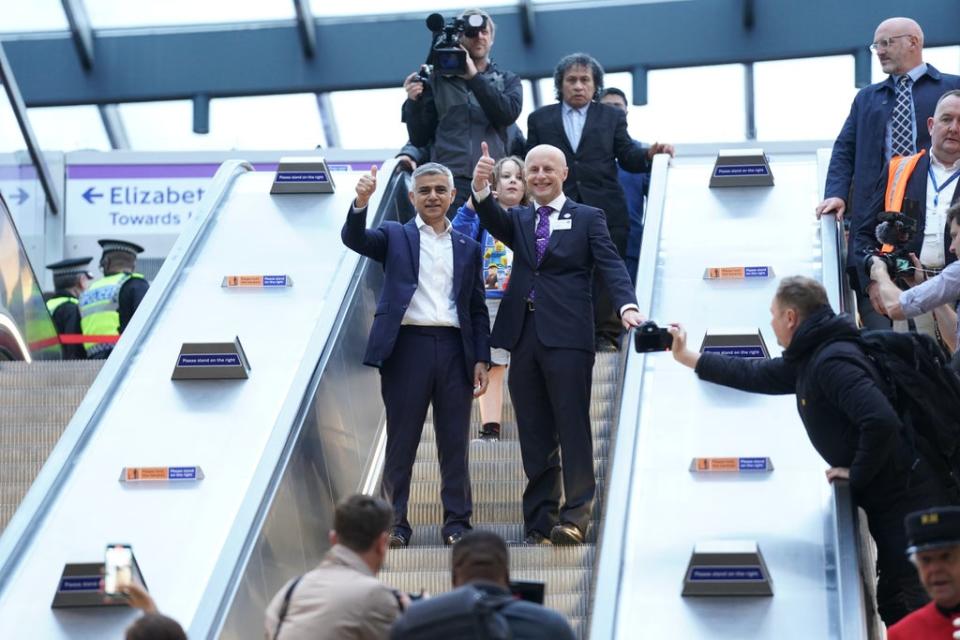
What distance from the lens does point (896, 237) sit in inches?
332

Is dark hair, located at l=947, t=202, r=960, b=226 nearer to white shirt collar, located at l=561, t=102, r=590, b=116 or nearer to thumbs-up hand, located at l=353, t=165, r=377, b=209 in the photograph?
thumbs-up hand, located at l=353, t=165, r=377, b=209

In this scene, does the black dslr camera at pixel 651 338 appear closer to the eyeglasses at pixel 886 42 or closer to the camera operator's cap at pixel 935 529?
the camera operator's cap at pixel 935 529

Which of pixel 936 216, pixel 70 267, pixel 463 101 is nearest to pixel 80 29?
pixel 70 267

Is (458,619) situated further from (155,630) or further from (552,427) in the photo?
(552,427)

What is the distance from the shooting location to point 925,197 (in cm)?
867

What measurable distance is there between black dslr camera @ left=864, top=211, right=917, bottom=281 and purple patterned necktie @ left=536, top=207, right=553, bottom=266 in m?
1.54

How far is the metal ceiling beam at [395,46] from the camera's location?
19375 millimetres

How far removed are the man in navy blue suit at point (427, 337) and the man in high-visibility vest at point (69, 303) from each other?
18.5 ft

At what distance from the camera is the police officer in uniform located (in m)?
5.39

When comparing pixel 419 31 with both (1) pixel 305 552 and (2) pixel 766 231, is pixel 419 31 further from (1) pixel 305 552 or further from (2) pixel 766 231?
(1) pixel 305 552

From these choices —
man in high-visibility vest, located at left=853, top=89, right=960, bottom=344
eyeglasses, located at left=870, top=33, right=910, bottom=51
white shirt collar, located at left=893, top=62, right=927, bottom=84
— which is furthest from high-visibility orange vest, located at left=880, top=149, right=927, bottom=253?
eyeglasses, located at left=870, top=33, right=910, bottom=51

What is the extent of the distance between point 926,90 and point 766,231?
1124 mm

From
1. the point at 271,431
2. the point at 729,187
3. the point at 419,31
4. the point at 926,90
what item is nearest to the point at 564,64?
the point at 729,187

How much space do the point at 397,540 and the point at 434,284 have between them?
124cm
